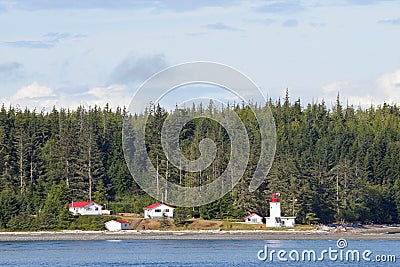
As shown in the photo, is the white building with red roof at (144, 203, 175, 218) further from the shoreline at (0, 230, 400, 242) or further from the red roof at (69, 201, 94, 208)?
the red roof at (69, 201, 94, 208)

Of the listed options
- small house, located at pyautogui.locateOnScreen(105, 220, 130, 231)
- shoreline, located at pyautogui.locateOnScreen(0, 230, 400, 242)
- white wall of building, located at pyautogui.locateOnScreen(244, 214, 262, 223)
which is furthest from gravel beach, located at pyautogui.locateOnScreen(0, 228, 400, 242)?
white wall of building, located at pyautogui.locateOnScreen(244, 214, 262, 223)

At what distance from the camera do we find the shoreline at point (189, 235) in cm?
8019

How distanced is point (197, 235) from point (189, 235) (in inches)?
27.2

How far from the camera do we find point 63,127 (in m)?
109

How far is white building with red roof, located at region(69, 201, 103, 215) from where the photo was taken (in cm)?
A: 8925

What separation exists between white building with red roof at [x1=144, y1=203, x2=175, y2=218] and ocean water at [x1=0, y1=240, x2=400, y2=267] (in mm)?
11309

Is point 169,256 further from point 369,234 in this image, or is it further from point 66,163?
point 66,163

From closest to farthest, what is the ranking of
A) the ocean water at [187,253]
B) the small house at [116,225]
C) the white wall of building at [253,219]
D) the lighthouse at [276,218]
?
1. the ocean water at [187,253]
2. the small house at [116,225]
3. the lighthouse at [276,218]
4. the white wall of building at [253,219]

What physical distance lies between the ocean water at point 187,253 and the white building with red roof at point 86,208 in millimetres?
10897

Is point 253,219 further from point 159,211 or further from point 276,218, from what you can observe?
point 159,211

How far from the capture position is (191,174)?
95.2 metres

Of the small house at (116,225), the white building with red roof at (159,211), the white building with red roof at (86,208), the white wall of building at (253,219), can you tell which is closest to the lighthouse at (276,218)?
the white wall of building at (253,219)

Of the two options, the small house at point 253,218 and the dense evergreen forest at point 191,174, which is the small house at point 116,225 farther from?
the small house at point 253,218

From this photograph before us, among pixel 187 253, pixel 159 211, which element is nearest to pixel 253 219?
pixel 159 211
